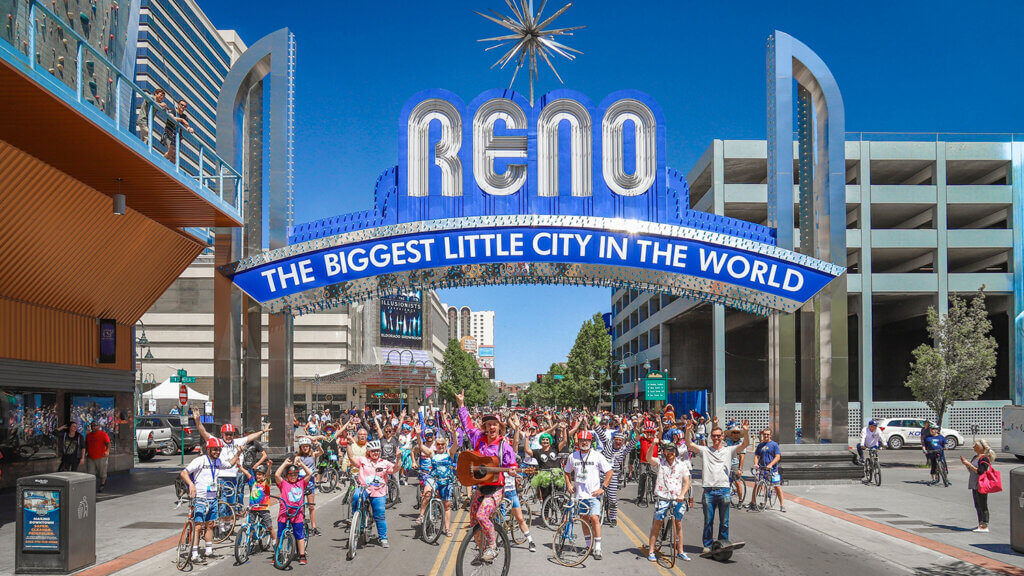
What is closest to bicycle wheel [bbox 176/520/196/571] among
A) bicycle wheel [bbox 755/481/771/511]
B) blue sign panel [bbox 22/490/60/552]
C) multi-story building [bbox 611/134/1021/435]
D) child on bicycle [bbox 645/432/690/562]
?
blue sign panel [bbox 22/490/60/552]

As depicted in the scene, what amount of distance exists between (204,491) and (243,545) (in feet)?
3.27

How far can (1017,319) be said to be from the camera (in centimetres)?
4978

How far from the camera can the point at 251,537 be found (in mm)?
12719

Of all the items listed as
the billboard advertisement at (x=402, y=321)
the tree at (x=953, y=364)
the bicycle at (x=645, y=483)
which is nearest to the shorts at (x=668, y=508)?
the bicycle at (x=645, y=483)

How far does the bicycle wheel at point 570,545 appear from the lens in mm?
12172

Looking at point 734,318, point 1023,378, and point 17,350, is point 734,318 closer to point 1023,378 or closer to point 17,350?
point 1023,378

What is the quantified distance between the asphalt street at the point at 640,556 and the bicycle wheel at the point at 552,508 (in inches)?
8.5

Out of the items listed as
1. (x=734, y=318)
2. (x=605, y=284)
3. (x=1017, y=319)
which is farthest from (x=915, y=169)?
(x=605, y=284)

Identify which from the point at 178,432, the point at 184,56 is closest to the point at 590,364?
the point at 178,432

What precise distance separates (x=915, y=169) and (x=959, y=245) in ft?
20.6

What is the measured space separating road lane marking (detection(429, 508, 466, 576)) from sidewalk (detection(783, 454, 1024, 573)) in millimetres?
7830

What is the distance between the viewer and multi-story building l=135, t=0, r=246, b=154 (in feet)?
295

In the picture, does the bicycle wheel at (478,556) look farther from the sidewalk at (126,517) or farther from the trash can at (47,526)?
the sidewalk at (126,517)

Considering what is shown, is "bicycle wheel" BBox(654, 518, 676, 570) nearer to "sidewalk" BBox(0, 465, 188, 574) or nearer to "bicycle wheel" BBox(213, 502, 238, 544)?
"bicycle wheel" BBox(213, 502, 238, 544)
